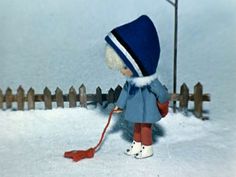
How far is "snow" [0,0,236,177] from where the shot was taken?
2.17m

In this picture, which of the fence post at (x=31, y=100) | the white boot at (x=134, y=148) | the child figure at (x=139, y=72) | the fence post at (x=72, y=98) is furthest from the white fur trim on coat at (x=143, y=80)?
the fence post at (x=31, y=100)

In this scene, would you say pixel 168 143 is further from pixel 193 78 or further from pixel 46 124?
pixel 193 78

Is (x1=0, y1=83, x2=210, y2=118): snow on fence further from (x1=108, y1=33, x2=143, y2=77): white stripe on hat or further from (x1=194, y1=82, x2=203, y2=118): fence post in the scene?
(x1=108, y1=33, x2=143, y2=77): white stripe on hat

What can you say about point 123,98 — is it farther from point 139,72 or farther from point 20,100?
point 20,100

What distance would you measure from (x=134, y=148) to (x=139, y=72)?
1.23 feet

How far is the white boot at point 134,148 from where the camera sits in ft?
7.36

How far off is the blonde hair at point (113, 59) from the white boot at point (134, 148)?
0.37m

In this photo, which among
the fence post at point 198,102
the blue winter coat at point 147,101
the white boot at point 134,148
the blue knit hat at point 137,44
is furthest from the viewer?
the fence post at point 198,102

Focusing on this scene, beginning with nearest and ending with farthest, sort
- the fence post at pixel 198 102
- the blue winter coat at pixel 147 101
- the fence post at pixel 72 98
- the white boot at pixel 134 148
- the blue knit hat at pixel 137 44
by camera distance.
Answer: the blue knit hat at pixel 137 44 → the blue winter coat at pixel 147 101 → the white boot at pixel 134 148 → the fence post at pixel 198 102 → the fence post at pixel 72 98

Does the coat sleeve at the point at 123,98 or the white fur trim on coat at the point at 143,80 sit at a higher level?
the white fur trim on coat at the point at 143,80

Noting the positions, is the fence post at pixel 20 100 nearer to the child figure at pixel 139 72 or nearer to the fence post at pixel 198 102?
the child figure at pixel 139 72

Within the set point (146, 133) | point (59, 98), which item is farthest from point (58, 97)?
point (146, 133)

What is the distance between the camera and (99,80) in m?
3.12

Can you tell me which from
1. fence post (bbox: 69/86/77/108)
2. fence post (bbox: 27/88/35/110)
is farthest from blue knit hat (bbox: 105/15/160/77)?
fence post (bbox: 27/88/35/110)
